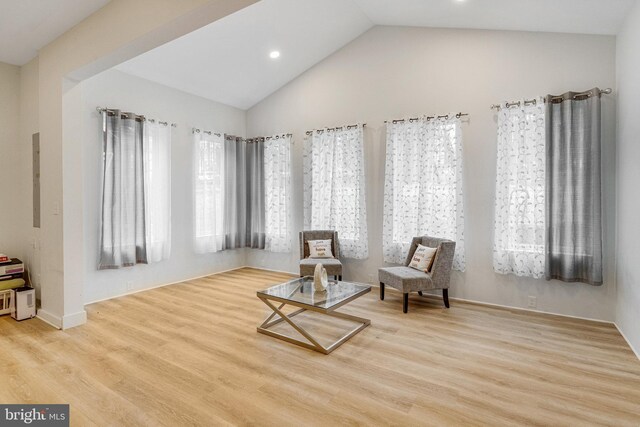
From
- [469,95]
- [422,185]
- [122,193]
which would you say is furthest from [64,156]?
[469,95]

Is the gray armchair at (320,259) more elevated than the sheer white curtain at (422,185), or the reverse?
the sheer white curtain at (422,185)

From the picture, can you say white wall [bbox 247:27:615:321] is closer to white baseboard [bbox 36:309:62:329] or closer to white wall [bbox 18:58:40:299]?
white baseboard [bbox 36:309:62:329]

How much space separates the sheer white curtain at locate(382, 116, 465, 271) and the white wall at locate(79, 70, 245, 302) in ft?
10.2

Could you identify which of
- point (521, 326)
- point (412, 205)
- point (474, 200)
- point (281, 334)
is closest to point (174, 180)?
point (281, 334)

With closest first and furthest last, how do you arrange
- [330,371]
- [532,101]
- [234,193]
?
[330,371]
[532,101]
[234,193]

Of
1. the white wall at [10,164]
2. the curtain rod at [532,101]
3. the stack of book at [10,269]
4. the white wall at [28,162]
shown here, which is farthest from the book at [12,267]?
the curtain rod at [532,101]

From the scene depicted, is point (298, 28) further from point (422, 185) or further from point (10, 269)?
point (10, 269)

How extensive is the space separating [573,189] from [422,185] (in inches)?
65.1

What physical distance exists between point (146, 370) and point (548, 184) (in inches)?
172

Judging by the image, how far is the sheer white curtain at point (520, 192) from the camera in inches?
149

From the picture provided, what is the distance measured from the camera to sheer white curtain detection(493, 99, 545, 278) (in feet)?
12.4

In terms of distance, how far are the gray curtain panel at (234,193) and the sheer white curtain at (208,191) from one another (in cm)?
9

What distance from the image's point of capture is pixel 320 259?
496cm

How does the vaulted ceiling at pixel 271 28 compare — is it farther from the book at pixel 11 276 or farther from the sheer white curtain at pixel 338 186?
the book at pixel 11 276
